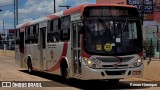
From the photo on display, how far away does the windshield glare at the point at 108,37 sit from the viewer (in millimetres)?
14477

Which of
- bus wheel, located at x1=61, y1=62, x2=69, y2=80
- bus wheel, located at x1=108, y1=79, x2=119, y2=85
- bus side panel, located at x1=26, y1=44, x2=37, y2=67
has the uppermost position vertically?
bus side panel, located at x1=26, y1=44, x2=37, y2=67

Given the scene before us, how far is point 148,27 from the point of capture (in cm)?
6153

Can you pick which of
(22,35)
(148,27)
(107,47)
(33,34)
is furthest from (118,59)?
(148,27)

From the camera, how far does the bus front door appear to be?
15164 millimetres

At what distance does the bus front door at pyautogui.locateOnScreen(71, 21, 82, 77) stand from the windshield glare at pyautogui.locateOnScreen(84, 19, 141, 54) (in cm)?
74

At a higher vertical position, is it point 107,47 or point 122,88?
point 107,47

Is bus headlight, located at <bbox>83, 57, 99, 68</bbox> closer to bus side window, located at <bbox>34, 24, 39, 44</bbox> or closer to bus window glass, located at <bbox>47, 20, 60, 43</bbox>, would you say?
bus window glass, located at <bbox>47, 20, 60, 43</bbox>

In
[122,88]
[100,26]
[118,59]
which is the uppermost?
[100,26]

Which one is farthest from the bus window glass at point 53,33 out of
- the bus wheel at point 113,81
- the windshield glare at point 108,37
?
the windshield glare at point 108,37

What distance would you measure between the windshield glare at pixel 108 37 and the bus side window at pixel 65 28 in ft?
6.38

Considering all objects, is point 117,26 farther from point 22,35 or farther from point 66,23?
point 22,35

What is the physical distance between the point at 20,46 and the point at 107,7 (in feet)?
38.6

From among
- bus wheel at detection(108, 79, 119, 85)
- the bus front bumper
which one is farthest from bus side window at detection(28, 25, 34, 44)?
the bus front bumper

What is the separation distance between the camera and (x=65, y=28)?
16781 millimetres
